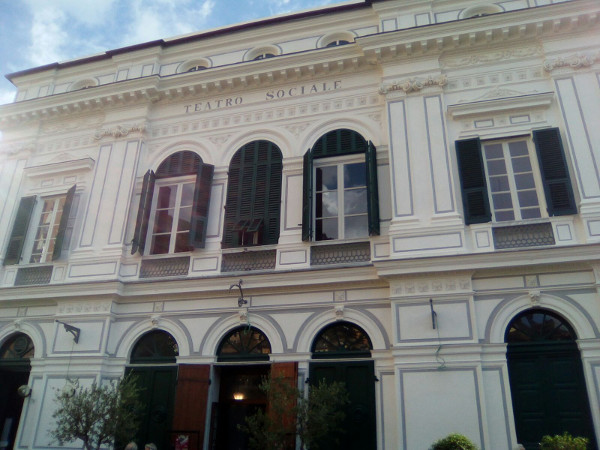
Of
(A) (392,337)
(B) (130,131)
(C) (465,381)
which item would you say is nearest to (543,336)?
(C) (465,381)

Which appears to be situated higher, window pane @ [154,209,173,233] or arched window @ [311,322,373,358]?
window pane @ [154,209,173,233]

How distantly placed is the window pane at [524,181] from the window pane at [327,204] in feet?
13.5

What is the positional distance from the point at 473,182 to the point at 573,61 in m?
3.77

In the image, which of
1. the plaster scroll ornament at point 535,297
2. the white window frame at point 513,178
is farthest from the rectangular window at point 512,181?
the plaster scroll ornament at point 535,297

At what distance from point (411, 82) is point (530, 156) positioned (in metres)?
3.32

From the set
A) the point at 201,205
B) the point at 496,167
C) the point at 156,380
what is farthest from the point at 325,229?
the point at 156,380

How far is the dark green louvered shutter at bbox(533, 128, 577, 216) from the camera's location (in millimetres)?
10547

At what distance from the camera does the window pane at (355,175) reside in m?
12.5

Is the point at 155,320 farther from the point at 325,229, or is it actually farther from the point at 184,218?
the point at 325,229

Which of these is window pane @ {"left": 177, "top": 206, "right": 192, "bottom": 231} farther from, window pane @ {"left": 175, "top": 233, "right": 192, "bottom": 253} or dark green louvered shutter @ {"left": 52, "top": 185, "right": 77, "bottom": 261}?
dark green louvered shutter @ {"left": 52, "top": 185, "right": 77, "bottom": 261}

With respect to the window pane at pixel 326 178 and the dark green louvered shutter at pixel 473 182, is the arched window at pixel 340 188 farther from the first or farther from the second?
the dark green louvered shutter at pixel 473 182

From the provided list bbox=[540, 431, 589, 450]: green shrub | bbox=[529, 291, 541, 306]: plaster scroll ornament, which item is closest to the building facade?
bbox=[529, 291, 541, 306]: plaster scroll ornament

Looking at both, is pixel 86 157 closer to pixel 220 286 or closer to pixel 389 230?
pixel 220 286

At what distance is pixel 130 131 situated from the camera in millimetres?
14586
